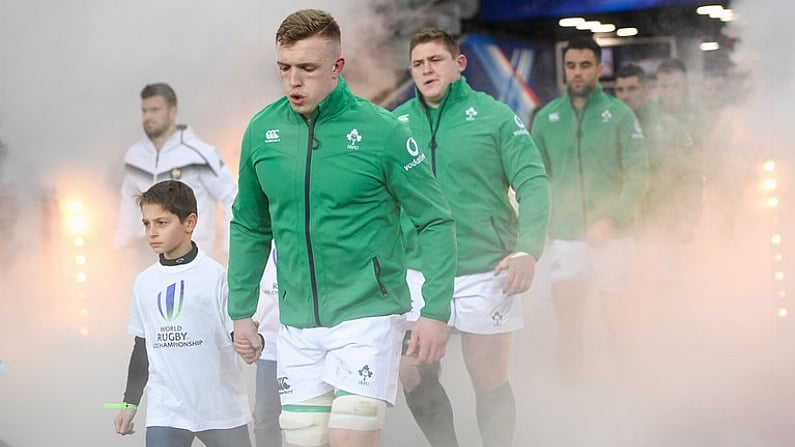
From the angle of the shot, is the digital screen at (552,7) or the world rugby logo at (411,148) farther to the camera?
the digital screen at (552,7)

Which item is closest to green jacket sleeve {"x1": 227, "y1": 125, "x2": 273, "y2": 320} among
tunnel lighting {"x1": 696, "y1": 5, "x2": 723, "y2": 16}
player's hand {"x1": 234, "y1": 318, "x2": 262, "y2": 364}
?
player's hand {"x1": 234, "y1": 318, "x2": 262, "y2": 364}

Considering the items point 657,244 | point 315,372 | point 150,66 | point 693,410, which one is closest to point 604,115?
point 657,244

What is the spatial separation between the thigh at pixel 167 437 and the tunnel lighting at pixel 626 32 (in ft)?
8.21

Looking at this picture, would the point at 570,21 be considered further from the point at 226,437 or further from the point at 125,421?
the point at 125,421

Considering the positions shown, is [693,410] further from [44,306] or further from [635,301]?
[44,306]

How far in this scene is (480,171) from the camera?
5094 mm

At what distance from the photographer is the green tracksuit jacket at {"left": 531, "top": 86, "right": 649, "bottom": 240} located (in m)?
5.93

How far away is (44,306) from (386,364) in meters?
2.81

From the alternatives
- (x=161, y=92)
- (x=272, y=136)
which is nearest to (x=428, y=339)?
(x=272, y=136)

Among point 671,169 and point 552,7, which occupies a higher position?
point 552,7

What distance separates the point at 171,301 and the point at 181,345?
156 mm

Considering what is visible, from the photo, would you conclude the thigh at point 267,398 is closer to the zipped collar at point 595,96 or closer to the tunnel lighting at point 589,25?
the zipped collar at point 595,96

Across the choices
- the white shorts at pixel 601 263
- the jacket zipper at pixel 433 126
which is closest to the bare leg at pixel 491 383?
the jacket zipper at pixel 433 126

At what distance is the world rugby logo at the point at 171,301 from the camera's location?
466 centimetres
